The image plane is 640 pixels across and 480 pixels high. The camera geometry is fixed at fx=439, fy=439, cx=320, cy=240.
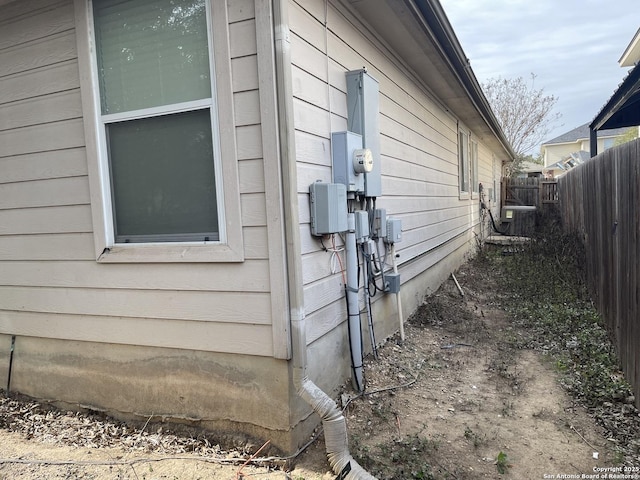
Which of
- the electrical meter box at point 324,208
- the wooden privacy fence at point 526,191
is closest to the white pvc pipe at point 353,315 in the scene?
the electrical meter box at point 324,208

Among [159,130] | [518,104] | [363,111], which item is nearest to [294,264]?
[159,130]

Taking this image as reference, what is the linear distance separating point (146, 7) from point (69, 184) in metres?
1.30

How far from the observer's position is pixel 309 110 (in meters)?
2.86

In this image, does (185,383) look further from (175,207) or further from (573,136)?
(573,136)

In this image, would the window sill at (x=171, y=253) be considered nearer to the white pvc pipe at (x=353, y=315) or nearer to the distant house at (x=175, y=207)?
the distant house at (x=175, y=207)

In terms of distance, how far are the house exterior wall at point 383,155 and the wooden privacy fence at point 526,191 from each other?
6.99 m

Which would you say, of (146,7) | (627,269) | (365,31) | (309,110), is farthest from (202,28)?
(627,269)

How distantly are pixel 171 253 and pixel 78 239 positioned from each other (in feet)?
2.71

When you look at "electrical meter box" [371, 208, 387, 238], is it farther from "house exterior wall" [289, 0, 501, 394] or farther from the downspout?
the downspout

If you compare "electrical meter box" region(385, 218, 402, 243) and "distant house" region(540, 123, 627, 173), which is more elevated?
"distant house" region(540, 123, 627, 173)

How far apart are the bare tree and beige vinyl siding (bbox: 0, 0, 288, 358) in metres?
29.1

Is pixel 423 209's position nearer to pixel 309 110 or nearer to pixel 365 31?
pixel 365 31

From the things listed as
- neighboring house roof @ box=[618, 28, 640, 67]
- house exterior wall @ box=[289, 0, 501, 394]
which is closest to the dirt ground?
house exterior wall @ box=[289, 0, 501, 394]

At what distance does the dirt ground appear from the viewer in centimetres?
245
